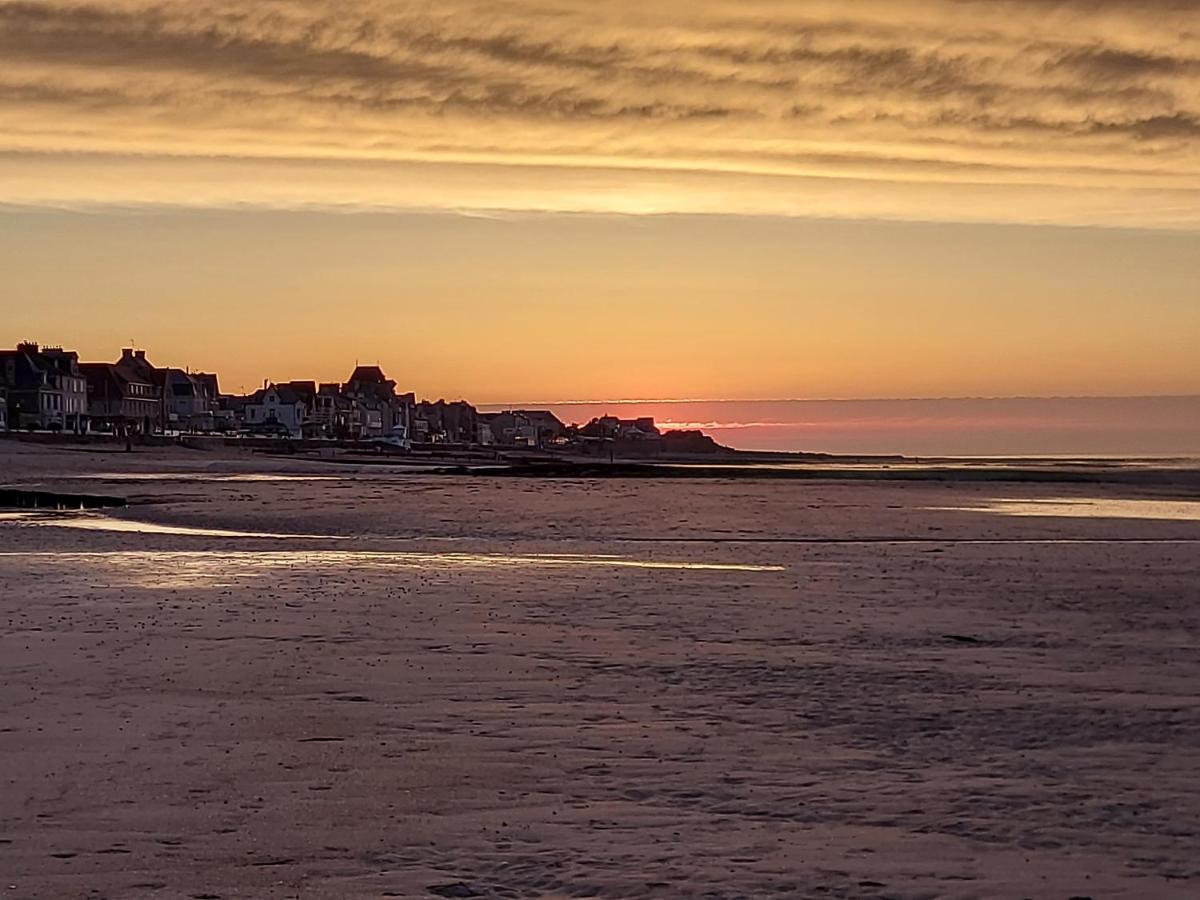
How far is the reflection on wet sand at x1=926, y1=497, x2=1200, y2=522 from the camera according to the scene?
152 feet

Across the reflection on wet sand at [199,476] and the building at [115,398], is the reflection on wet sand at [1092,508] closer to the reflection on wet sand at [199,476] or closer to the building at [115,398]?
the reflection on wet sand at [199,476]

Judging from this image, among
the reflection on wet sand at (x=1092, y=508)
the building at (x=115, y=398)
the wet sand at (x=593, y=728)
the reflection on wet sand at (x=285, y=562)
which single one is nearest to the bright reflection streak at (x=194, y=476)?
the reflection on wet sand at (x=1092, y=508)

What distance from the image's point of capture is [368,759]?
10133 millimetres

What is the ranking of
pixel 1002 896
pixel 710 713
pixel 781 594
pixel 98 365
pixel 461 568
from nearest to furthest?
pixel 1002 896 < pixel 710 713 < pixel 781 594 < pixel 461 568 < pixel 98 365

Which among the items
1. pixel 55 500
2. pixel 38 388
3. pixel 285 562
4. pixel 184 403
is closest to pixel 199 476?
pixel 55 500

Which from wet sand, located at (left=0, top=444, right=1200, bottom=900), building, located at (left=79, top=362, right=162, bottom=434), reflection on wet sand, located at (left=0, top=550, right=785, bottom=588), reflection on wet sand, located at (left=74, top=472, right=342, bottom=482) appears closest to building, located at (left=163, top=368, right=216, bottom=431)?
building, located at (left=79, top=362, right=162, bottom=434)

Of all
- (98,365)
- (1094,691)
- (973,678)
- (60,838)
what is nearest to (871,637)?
(973,678)

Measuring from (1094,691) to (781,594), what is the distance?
8.50 m

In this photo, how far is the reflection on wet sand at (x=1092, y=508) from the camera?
46.4 metres

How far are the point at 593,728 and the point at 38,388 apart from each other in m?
148

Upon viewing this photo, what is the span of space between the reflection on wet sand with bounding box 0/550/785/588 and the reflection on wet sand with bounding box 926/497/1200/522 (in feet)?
76.1

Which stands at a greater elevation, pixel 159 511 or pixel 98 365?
pixel 98 365

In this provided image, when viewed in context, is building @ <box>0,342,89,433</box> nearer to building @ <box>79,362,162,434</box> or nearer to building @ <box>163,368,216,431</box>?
building @ <box>79,362,162,434</box>

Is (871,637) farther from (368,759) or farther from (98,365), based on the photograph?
(98,365)
